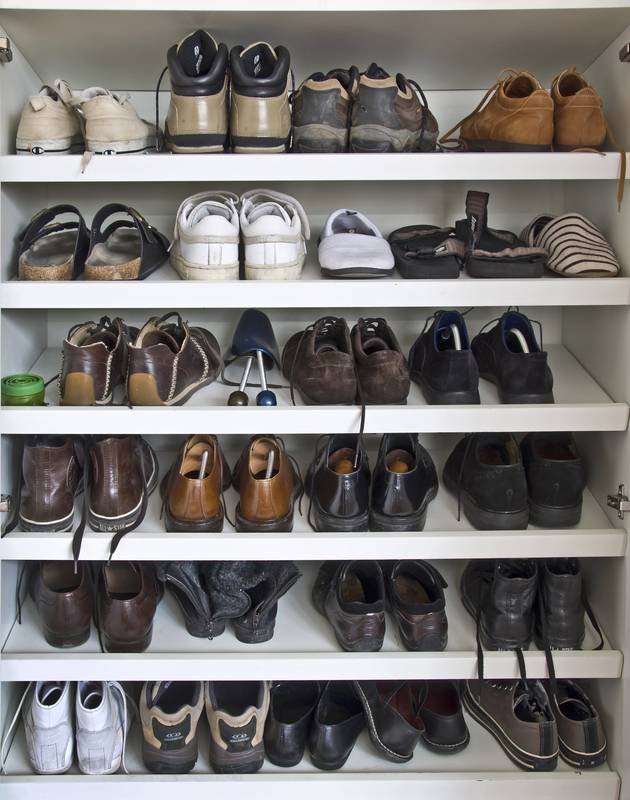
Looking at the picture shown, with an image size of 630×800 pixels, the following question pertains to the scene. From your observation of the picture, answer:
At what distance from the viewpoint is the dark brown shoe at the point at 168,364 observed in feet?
5.52

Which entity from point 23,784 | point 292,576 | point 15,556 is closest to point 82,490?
point 15,556

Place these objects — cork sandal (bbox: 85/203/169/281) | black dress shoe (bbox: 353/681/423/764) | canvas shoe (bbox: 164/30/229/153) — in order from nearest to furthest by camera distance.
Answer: canvas shoe (bbox: 164/30/229/153) < cork sandal (bbox: 85/203/169/281) < black dress shoe (bbox: 353/681/423/764)

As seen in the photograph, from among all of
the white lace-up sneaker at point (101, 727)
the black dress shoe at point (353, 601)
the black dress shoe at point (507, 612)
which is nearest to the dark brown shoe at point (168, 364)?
the black dress shoe at point (353, 601)

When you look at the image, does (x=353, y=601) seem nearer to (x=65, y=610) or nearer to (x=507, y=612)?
(x=507, y=612)

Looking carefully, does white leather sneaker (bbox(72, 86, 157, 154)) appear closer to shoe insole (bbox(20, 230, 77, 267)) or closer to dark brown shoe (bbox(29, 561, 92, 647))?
shoe insole (bbox(20, 230, 77, 267))

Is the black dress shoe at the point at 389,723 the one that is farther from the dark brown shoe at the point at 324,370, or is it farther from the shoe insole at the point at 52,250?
the shoe insole at the point at 52,250

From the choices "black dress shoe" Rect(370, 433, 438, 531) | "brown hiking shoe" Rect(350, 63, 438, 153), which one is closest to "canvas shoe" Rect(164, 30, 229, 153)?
"brown hiking shoe" Rect(350, 63, 438, 153)

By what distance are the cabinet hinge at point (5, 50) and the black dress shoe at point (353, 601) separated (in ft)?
3.96

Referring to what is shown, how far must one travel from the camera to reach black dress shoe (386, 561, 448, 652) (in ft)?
5.93

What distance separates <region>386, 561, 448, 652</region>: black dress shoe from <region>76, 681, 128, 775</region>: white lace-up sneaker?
0.60m

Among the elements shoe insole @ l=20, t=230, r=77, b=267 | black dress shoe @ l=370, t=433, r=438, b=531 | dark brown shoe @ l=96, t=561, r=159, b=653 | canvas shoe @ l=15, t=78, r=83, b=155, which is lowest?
dark brown shoe @ l=96, t=561, r=159, b=653

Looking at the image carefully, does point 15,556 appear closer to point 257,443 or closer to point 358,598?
point 257,443

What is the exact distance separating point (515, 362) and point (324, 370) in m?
0.38

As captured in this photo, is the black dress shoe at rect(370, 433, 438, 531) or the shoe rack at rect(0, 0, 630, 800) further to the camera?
the black dress shoe at rect(370, 433, 438, 531)
